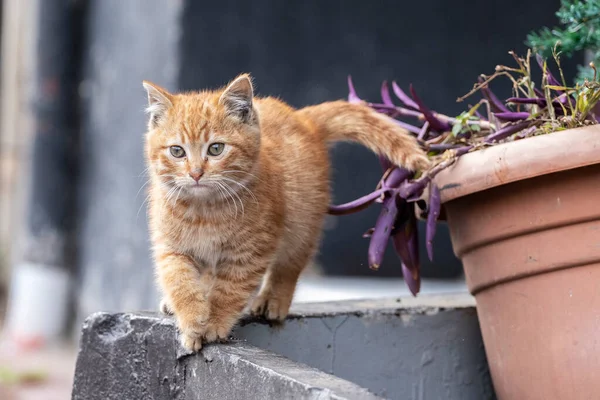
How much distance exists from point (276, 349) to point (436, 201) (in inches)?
22.8

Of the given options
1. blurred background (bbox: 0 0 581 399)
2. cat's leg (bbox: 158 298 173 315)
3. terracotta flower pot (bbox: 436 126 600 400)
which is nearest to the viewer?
terracotta flower pot (bbox: 436 126 600 400)

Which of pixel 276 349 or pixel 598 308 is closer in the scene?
pixel 598 308

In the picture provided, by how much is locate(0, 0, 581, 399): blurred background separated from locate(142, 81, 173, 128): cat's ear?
1793 mm

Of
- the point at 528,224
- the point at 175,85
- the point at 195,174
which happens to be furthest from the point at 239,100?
the point at 175,85

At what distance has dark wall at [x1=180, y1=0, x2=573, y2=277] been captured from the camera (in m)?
4.40

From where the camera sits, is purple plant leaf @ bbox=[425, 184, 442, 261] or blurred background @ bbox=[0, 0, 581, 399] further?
blurred background @ bbox=[0, 0, 581, 399]

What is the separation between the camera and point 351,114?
237 cm

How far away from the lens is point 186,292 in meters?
2.02

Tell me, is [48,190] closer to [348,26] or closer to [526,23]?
[348,26]

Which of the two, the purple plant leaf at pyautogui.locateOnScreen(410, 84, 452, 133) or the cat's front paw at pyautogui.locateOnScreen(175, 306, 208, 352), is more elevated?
the purple plant leaf at pyautogui.locateOnScreen(410, 84, 452, 133)

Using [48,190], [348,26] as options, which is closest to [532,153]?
[348,26]

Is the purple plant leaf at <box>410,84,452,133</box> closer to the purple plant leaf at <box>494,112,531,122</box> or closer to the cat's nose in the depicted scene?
the purple plant leaf at <box>494,112,531,122</box>

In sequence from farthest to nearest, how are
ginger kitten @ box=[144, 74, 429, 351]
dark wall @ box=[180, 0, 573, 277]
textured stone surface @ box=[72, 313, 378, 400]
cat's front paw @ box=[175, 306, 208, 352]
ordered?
dark wall @ box=[180, 0, 573, 277]
ginger kitten @ box=[144, 74, 429, 351]
cat's front paw @ box=[175, 306, 208, 352]
textured stone surface @ box=[72, 313, 378, 400]

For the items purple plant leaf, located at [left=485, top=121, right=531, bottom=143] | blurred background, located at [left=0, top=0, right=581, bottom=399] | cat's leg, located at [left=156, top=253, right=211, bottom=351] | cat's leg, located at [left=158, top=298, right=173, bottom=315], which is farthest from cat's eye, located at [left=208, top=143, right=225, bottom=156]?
blurred background, located at [left=0, top=0, right=581, bottom=399]
